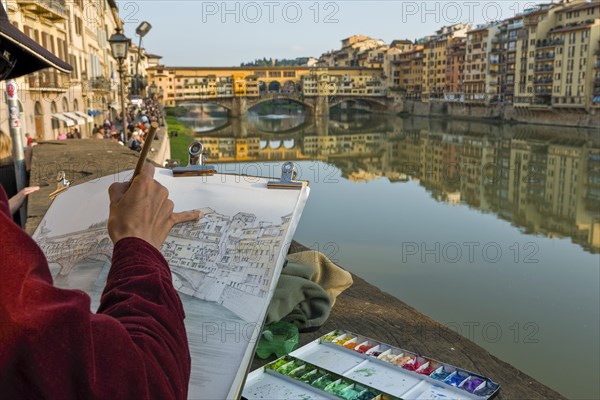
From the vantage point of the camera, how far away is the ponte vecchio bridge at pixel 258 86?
66562 millimetres

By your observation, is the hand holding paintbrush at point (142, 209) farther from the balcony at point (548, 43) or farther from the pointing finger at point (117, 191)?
the balcony at point (548, 43)

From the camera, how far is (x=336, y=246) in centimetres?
1104

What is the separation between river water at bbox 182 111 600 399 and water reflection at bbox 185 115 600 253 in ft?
0.29

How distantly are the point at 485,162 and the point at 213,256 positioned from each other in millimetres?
25234

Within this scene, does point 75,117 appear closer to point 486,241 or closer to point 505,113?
point 486,241

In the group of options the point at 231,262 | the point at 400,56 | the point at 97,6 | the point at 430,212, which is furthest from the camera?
the point at 400,56

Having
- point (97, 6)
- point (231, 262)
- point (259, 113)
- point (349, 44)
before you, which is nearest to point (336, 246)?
point (231, 262)

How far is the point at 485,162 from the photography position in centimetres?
2580

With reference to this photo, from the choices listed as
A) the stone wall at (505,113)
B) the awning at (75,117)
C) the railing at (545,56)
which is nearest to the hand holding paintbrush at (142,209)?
the awning at (75,117)

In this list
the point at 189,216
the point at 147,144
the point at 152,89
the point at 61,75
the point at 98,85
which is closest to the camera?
the point at 147,144

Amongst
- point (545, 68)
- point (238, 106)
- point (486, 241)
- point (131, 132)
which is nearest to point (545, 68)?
point (545, 68)

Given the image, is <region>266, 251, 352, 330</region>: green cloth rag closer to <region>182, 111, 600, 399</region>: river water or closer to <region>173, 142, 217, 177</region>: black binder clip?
<region>173, 142, 217, 177</region>: black binder clip

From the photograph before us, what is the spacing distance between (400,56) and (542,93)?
101 feet

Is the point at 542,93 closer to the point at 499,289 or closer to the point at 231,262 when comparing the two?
the point at 499,289
